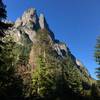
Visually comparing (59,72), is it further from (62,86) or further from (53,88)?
(53,88)

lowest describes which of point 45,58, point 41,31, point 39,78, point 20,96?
point 20,96

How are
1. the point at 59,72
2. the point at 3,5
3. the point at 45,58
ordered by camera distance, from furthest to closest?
the point at 59,72 < the point at 45,58 < the point at 3,5

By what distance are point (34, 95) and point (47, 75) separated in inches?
202

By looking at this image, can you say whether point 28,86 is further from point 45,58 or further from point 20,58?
point 20,58

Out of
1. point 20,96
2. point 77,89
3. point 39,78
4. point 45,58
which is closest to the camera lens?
point 20,96

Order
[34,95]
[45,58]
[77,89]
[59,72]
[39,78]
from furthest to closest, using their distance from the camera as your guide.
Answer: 1. [77,89]
2. [59,72]
3. [45,58]
4. [39,78]
5. [34,95]

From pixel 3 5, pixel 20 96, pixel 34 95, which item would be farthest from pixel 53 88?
pixel 3 5

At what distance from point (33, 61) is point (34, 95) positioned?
13298 millimetres

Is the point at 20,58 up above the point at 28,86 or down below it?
above

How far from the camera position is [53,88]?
49.6 meters

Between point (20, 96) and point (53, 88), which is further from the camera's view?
point (53, 88)

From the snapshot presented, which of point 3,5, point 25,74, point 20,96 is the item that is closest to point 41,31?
point 25,74

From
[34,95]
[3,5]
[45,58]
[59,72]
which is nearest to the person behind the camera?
[3,5]

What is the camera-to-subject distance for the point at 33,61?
56.8m
